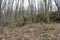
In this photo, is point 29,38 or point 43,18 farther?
point 43,18

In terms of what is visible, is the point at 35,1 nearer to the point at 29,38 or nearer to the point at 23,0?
the point at 23,0

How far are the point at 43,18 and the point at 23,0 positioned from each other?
19.5ft

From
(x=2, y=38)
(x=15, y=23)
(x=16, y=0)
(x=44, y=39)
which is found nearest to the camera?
(x=44, y=39)

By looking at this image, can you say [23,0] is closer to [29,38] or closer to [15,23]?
[15,23]

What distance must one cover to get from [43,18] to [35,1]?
21.9 ft

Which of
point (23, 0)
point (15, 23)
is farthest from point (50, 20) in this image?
point (23, 0)

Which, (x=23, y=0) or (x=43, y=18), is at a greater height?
(x=23, y=0)

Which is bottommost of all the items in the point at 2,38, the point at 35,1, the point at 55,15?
the point at 2,38

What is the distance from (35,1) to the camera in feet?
60.4

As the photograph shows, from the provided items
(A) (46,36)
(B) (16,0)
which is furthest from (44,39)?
(B) (16,0)

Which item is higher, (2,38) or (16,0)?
(16,0)

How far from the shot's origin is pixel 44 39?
680 centimetres

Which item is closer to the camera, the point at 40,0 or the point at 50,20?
the point at 50,20

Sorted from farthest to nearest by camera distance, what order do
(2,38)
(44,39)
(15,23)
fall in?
(15,23) → (2,38) → (44,39)
